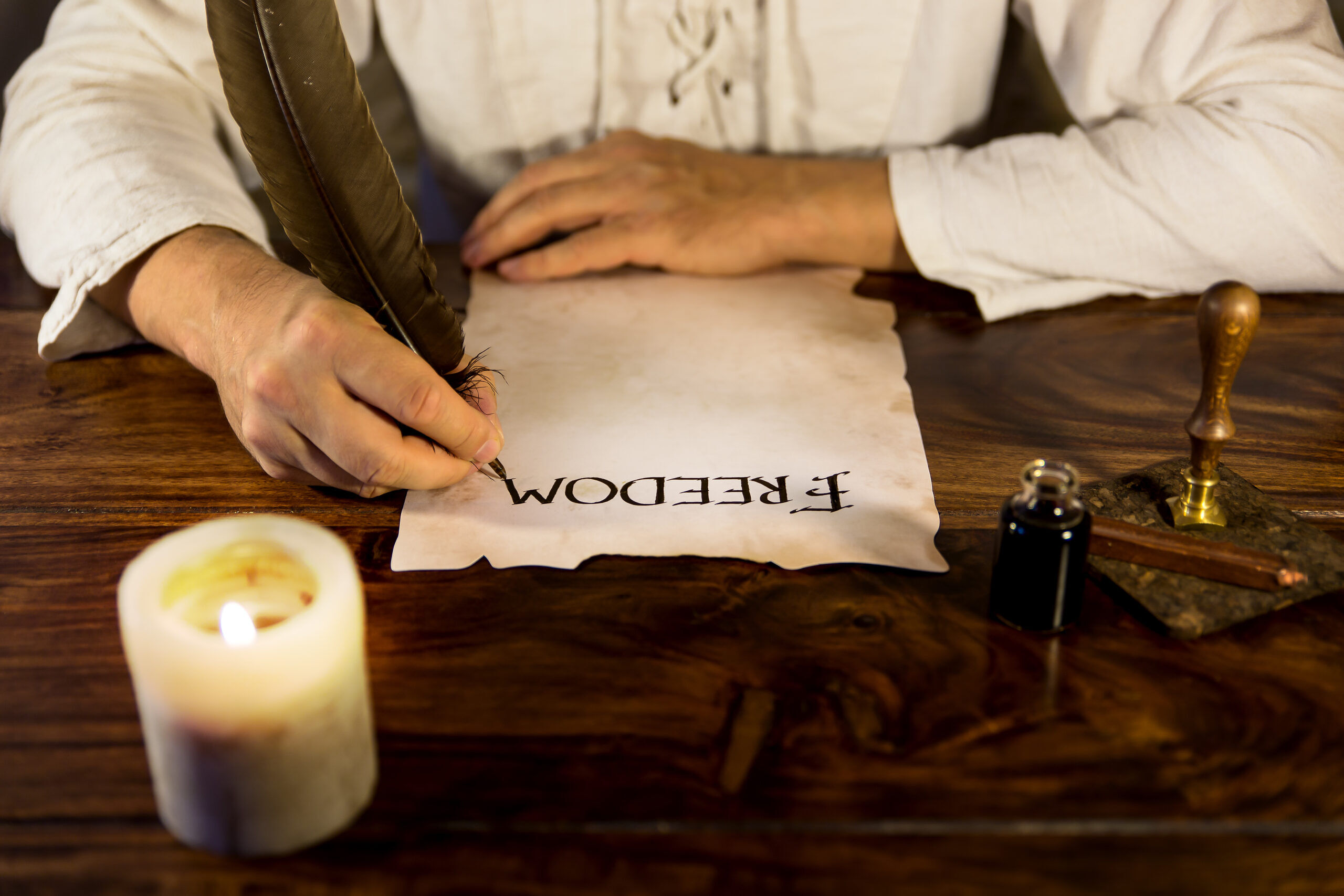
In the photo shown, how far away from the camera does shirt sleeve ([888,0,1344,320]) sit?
1.00 m

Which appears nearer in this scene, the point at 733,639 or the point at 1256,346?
the point at 733,639

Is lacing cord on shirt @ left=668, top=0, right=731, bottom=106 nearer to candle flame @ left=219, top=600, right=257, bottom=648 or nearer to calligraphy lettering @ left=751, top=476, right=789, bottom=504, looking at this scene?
calligraphy lettering @ left=751, top=476, right=789, bottom=504

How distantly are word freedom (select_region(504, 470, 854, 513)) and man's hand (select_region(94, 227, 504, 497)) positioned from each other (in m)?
0.05

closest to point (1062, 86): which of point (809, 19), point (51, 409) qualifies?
point (809, 19)

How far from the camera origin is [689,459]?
2.56 feet

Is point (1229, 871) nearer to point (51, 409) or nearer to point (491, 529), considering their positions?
point (491, 529)

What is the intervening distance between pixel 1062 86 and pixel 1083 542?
0.76 meters

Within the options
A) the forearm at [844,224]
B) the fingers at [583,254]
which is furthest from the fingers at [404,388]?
the forearm at [844,224]

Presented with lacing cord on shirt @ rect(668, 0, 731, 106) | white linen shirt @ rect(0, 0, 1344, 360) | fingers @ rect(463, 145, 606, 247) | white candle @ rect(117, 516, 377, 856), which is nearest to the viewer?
white candle @ rect(117, 516, 377, 856)

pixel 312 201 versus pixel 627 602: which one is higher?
pixel 312 201

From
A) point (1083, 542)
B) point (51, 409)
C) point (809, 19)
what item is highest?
point (809, 19)

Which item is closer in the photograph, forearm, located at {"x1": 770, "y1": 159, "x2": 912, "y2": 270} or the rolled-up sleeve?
the rolled-up sleeve

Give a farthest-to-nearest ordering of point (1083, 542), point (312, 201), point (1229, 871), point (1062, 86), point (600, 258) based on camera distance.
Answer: point (1062, 86) < point (600, 258) < point (312, 201) < point (1083, 542) < point (1229, 871)

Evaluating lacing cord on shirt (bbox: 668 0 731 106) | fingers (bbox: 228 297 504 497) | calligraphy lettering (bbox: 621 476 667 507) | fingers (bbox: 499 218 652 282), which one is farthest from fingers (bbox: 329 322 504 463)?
lacing cord on shirt (bbox: 668 0 731 106)
